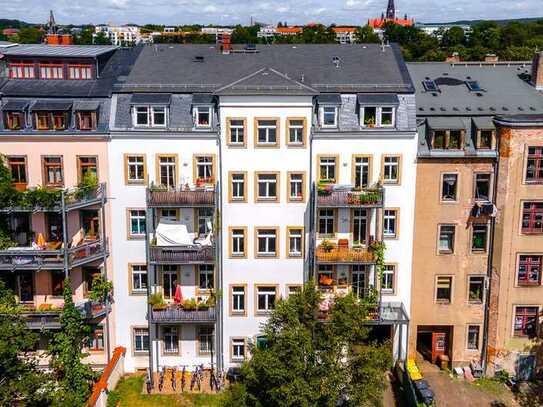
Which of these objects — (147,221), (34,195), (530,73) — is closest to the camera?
(34,195)

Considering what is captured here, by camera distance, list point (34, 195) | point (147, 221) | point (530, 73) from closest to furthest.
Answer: point (34, 195) < point (147, 221) < point (530, 73)

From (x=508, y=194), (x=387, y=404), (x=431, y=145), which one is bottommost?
(x=387, y=404)

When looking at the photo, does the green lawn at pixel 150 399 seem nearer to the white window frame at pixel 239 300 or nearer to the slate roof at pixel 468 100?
the white window frame at pixel 239 300

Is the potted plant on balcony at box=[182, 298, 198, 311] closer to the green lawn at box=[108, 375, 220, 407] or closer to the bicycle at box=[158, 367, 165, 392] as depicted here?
the bicycle at box=[158, 367, 165, 392]

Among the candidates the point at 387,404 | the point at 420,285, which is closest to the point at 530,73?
the point at 420,285

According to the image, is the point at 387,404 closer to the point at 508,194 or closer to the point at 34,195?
the point at 508,194

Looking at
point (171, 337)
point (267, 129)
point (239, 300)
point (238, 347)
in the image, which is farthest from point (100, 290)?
point (267, 129)
